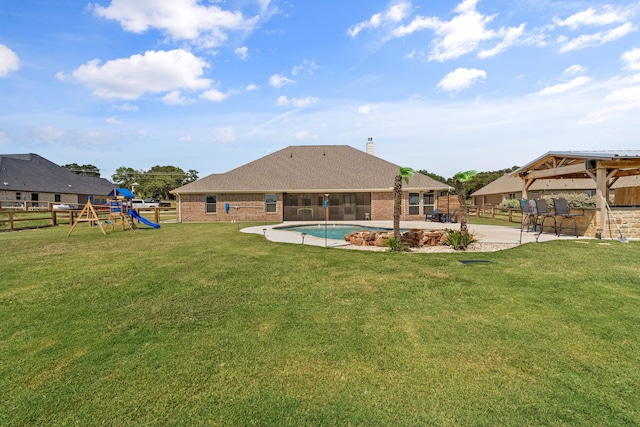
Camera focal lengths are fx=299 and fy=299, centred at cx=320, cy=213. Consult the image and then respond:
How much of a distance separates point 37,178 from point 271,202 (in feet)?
111

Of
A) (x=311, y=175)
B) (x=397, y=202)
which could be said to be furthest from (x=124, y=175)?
(x=397, y=202)

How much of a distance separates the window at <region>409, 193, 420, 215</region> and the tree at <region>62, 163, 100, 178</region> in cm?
9270

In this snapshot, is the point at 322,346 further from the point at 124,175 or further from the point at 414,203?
the point at 124,175

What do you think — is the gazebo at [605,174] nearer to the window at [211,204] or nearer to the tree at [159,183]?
the window at [211,204]

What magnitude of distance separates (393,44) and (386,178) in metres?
11.4

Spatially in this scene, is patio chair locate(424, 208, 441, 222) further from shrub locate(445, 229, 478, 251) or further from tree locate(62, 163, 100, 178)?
tree locate(62, 163, 100, 178)

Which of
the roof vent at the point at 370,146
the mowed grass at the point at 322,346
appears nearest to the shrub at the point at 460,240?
the mowed grass at the point at 322,346

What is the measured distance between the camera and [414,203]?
2342 centimetres

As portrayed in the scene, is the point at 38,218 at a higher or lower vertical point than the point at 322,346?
higher

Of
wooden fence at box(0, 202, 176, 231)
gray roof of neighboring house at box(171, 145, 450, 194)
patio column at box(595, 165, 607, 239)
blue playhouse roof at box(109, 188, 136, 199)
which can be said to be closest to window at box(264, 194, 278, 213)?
gray roof of neighboring house at box(171, 145, 450, 194)

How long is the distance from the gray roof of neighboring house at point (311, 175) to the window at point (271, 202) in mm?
660

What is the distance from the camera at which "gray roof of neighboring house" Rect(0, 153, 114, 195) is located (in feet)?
110

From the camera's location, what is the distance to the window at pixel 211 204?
911 inches

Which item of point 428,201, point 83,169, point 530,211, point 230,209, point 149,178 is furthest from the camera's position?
point 83,169
